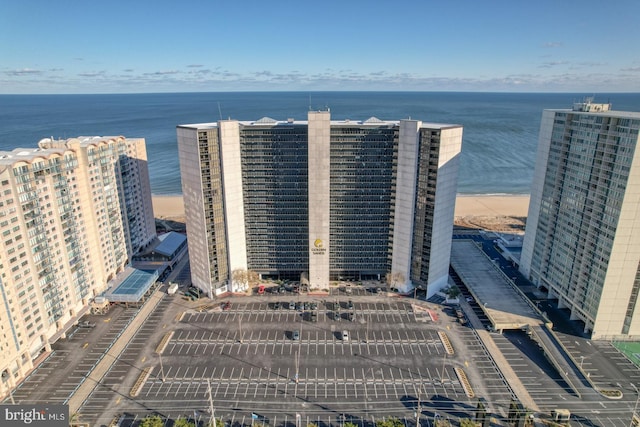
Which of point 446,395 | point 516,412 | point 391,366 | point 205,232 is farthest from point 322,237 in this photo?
point 516,412

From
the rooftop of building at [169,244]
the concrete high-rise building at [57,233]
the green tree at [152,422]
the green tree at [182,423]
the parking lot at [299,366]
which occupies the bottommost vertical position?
the parking lot at [299,366]

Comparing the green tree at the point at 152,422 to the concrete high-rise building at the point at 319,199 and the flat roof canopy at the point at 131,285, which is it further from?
the concrete high-rise building at the point at 319,199

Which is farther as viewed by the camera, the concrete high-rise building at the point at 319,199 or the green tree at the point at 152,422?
the concrete high-rise building at the point at 319,199

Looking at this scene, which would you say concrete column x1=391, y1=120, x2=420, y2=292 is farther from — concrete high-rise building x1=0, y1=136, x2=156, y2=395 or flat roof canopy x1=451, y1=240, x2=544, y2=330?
concrete high-rise building x1=0, y1=136, x2=156, y2=395

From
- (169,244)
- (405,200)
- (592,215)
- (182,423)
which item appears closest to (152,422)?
(182,423)

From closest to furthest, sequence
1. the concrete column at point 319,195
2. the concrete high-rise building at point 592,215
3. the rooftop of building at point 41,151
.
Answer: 1. the rooftop of building at point 41,151
2. the concrete high-rise building at point 592,215
3. the concrete column at point 319,195

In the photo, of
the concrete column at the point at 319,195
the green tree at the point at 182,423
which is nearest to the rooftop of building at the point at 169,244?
the concrete column at the point at 319,195
